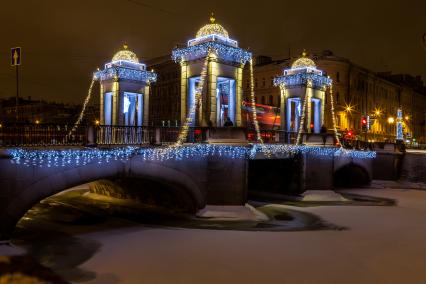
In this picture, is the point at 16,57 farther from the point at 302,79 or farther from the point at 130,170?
the point at 302,79

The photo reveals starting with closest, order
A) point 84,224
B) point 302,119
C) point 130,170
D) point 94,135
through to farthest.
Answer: point 94,135 → point 130,170 → point 84,224 → point 302,119

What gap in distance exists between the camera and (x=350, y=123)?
66.0 meters

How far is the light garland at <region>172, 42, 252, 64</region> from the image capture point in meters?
20.2

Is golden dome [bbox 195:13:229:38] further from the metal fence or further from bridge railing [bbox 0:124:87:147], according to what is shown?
bridge railing [bbox 0:124:87:147]

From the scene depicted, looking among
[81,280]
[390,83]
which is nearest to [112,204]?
[81,280]

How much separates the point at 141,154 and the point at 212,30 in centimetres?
709

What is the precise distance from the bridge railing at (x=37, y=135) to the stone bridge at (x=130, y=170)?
0.58m

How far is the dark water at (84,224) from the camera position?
1383cm

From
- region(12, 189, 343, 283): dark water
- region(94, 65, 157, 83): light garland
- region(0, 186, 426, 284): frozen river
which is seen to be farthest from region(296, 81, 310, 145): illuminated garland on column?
region(94, 65, 157, 83): light garland

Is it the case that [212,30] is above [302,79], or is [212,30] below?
above

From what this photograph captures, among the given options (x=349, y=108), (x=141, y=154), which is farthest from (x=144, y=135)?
(x=349, y=108)

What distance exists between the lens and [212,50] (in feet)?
66.0

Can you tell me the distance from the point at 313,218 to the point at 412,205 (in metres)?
8.83

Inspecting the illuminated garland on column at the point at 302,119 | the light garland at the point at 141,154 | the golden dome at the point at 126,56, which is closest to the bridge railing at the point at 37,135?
the light garland at the point at 141,154
